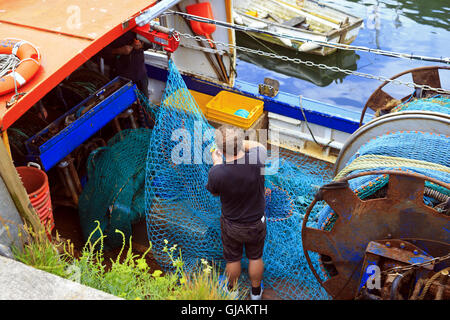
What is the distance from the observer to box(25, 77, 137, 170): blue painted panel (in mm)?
5301

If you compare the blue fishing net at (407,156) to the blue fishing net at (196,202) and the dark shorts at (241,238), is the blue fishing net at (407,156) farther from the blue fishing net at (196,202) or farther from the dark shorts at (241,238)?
the blue fishing net at (196,202)

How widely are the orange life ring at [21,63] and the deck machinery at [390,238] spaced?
3.12m

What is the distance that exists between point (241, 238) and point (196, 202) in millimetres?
1064

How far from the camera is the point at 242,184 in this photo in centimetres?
408

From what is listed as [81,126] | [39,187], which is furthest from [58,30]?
[39,187]

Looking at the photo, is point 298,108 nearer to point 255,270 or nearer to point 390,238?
point 255,270

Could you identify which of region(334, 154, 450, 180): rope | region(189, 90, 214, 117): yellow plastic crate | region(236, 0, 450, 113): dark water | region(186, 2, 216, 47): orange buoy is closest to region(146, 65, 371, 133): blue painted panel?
region(189, 90, 214, 117): yellow plastic crate

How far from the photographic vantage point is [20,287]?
2816 mm

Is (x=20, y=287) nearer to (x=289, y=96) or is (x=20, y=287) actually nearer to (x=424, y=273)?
(x=424, y=273)

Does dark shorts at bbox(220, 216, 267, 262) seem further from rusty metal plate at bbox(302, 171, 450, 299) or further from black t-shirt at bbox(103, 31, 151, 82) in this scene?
black t-shirt at bbox(103, 31, 151, 82)

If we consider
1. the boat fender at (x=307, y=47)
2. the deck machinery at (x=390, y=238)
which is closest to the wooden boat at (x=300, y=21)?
the boat fender at (x=307, y=47)
